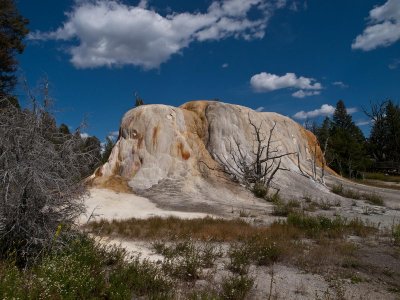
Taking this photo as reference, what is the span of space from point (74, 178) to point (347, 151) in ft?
115

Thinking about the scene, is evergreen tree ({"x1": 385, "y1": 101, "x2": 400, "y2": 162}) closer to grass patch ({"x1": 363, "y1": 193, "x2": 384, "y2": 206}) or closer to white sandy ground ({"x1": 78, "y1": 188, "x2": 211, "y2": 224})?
grass patch ({"x1": 363, "y1": 193, "x2": 384, "y2": 206})

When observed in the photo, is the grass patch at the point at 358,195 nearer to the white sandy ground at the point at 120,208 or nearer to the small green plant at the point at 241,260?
the white sandy ground at the point at 120,208

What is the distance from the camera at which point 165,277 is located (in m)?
6.91

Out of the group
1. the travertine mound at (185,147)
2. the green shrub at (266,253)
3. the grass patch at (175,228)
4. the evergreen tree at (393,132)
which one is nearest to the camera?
the green shrub at (266,253)

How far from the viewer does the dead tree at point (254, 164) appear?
20469mm

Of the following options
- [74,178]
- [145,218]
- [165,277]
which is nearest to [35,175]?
[74,178]

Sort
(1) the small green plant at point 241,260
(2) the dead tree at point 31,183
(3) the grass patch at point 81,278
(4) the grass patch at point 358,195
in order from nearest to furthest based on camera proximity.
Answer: (3) the grass patch at point 81,278, (2) the dead tree at point 31,183, (1) the small green plant at point 241,260, (4) the grass patch at point 358,195

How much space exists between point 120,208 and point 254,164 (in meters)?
8.27

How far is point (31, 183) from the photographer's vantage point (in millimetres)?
6805

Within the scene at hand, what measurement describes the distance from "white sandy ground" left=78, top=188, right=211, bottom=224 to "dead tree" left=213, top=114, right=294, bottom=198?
542 cm

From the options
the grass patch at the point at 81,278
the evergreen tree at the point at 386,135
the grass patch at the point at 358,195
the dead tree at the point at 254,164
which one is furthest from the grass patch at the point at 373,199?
the evergreen tree at the point at 386,135

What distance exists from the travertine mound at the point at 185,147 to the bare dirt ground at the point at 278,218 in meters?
0.73

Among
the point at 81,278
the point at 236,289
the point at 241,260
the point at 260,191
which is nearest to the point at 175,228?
the point at 241,260

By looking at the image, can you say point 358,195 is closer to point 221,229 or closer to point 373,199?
point 373,199
